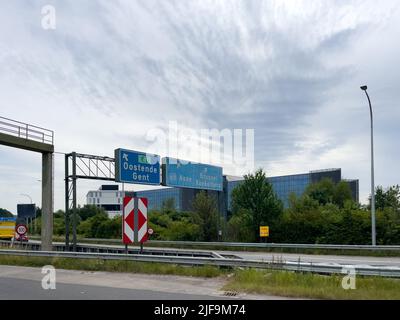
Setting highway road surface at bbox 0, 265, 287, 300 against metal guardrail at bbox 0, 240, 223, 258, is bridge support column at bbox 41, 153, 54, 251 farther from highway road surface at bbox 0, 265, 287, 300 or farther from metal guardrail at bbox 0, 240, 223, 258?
highway road surface at bbox 0, 265, 287, 300

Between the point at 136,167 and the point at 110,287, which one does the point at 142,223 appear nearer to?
the point at 110,287

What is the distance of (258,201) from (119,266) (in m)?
25.3

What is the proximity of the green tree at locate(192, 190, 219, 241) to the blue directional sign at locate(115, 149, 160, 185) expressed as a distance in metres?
8.64

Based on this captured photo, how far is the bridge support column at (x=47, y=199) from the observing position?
29.8 meters

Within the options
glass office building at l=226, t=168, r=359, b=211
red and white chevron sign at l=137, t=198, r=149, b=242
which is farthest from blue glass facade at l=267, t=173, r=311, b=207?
red and white chevron sign at l=137, t=198, r=149, b=242

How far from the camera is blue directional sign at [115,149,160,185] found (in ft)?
108

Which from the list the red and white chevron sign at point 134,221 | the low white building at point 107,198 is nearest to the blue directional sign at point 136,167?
the red and white chevron sign at point 134,221

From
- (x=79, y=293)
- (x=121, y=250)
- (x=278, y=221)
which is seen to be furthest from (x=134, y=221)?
(x=278, y=221)

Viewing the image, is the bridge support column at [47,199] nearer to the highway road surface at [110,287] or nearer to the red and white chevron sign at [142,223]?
the highway road surface at [110,287]

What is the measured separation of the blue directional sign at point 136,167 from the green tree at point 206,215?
8636 millimetres

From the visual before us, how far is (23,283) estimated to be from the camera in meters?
12.9

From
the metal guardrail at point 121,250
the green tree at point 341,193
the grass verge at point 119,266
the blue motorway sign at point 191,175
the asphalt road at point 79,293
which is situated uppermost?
the blue motorway sign at point 191,175
